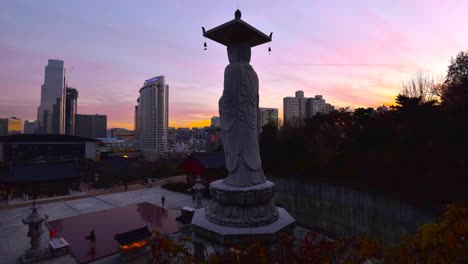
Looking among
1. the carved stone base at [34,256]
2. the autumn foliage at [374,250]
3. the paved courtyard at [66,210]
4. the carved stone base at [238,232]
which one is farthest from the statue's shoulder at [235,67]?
the carved stone base at [34,256]

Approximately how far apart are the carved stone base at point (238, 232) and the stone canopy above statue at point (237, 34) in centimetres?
625

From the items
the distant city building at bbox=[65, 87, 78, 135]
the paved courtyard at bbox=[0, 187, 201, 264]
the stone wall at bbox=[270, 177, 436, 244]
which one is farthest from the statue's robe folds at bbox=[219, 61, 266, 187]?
the distant city building at bbox=[65, 87, 78, 135]

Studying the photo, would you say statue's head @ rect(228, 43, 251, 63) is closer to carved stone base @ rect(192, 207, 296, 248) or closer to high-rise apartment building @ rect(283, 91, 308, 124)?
carved stone base @ rect(192, 207, 296, 248)

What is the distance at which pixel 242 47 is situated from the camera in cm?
887

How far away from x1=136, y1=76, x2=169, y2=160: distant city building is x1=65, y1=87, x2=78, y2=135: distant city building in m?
66.5

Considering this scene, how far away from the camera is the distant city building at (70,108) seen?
140625 millimetres

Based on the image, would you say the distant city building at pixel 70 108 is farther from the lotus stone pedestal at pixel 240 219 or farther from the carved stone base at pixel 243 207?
the carved stone base at pixel 243 207

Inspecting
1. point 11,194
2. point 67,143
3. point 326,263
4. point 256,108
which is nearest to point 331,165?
point 256,108

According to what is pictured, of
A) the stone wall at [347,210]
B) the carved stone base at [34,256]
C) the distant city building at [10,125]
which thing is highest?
the distant city building at [10,125]

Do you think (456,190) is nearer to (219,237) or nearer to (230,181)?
(230,181)

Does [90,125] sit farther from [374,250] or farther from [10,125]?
[374,250]

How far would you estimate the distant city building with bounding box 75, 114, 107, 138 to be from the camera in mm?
156625

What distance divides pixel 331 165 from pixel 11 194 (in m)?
33.3

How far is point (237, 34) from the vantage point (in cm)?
854
